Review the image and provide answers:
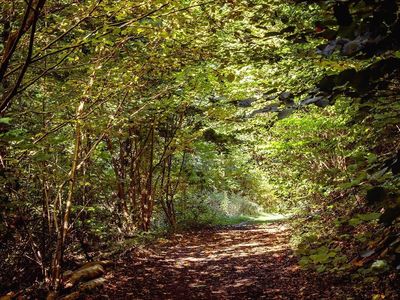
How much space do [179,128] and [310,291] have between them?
8672 mm

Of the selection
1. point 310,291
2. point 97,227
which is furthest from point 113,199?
point 310,291

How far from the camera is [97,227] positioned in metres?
8.29

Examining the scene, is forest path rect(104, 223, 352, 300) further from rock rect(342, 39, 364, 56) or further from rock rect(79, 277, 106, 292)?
rock rect(342, 39, 364, 56)

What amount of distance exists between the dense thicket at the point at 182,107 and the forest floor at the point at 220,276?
0.51 meters

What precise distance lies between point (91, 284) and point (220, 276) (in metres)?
2.71

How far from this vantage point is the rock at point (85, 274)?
22.2ft

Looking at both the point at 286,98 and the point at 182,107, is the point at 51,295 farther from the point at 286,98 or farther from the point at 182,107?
the point at 182,107

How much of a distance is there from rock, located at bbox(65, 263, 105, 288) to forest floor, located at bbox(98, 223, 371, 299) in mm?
311

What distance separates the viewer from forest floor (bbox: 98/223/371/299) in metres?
5.73

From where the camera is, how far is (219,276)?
774cm

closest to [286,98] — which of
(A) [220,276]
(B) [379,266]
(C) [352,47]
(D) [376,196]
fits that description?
(C) [352,47]

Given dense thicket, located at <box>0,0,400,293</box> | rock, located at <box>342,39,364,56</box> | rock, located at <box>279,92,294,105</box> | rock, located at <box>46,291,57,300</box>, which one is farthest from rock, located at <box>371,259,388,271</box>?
rock, located at <box>46,291,57,300</box>

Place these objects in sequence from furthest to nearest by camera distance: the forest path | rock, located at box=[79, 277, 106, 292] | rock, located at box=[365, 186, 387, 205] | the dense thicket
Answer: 1. rock, located at box=[79, 277, 106, 292]
2. the forest path
3. the dense thicket
4. rock, located at box=[365, 186, 387, 205]

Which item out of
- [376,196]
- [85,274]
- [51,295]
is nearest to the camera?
[376,196]
